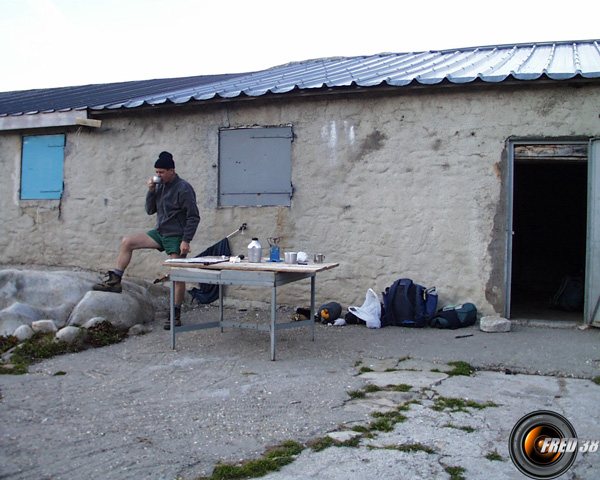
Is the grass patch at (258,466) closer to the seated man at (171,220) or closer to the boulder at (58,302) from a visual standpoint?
the seated man at (171,220)

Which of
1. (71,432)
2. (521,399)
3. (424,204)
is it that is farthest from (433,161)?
(71,432)

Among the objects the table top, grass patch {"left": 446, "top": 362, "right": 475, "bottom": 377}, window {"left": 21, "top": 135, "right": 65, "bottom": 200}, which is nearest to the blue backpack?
the table top

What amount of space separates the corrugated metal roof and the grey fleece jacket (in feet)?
5.97

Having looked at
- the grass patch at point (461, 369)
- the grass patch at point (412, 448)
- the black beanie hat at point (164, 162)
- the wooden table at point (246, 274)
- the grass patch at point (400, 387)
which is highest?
the black beanie hat at point (164, 162)

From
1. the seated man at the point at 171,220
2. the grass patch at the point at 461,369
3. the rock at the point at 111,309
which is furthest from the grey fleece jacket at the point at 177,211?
the grass patch at the point at 461,369

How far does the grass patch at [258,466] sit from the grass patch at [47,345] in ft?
8.59

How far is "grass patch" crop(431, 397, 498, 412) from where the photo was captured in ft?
12.1

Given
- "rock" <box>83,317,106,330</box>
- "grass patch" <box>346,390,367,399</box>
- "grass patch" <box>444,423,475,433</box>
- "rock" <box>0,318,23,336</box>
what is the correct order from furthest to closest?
Result: "rock" <box>83,317,106,330</box>
"rock" <box>0,318,23,336</box>
"grass patch" <box>346,390,367,399</box>
"grass patch" <box>444,423,475,433</box>

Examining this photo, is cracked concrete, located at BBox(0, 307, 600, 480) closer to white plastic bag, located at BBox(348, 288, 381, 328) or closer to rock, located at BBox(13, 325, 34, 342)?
white plastic bag, located at BBox(348, 288, 381, 328)

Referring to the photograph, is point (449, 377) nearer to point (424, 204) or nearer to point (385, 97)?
point (424, 204)

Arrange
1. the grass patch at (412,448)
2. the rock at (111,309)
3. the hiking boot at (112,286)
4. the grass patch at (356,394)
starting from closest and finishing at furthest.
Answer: the grass patch at (412,448)
the grass patch at (356,394)
the rock at (111,309)
the hiking boot at (112,286)

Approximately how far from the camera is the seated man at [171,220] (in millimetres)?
6047

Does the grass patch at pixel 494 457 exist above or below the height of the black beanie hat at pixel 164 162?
below

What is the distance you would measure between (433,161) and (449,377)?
3149mm
